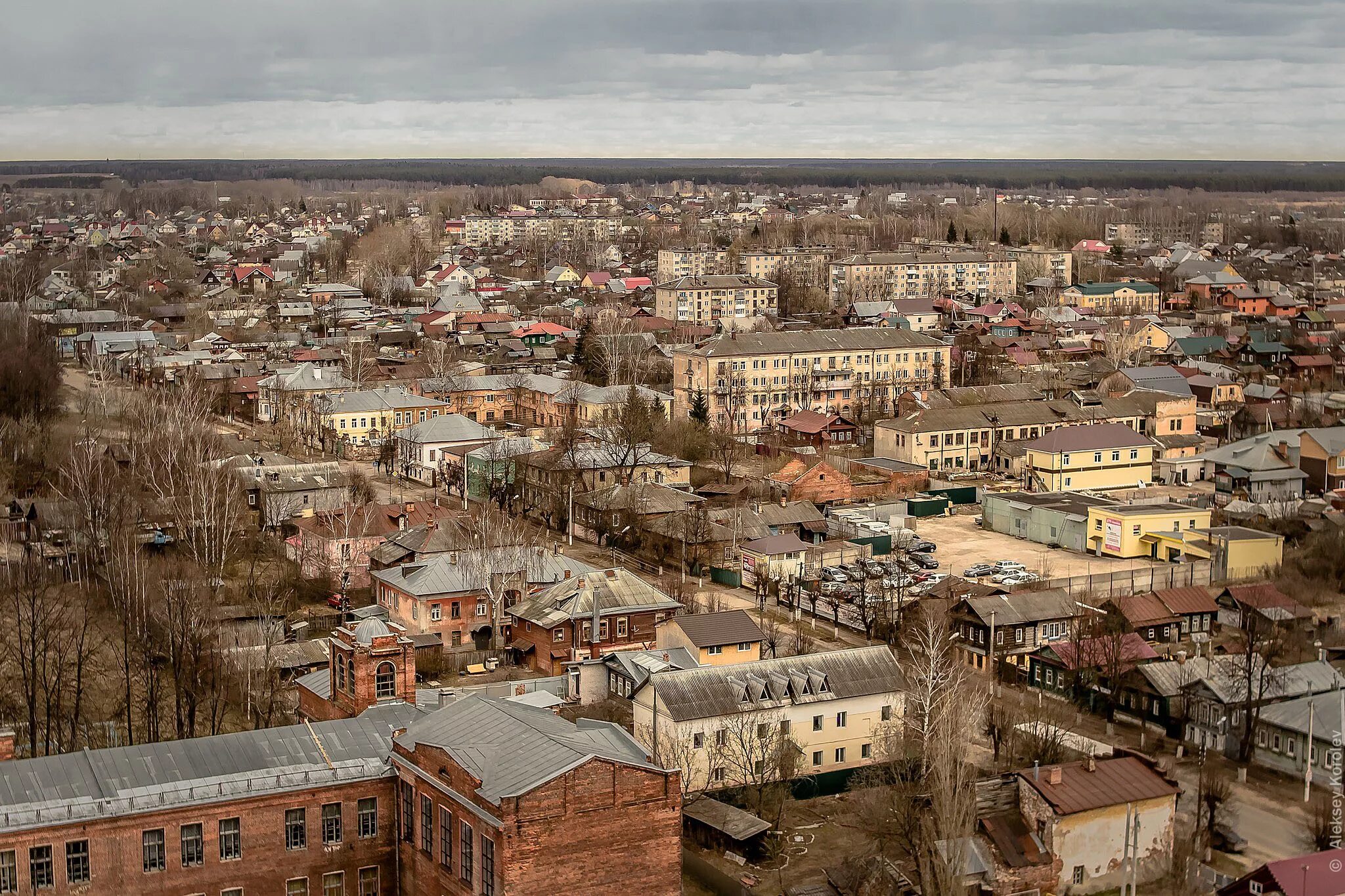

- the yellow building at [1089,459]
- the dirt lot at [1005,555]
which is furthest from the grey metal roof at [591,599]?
the yellow building at [1089,459]

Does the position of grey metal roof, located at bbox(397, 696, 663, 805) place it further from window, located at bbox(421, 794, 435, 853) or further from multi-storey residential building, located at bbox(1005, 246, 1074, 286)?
multi-storey residential building, located at bbox(1005, 246, 1074, 286)

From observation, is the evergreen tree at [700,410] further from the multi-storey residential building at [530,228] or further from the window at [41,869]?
the multi-storey residential building at [530,228]

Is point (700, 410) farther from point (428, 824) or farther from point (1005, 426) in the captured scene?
point (428, 824)

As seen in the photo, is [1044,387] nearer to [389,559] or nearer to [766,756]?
[389,559]

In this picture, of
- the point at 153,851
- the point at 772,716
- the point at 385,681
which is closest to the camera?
the point at 153,851

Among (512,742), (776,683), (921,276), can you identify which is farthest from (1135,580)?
(921,276)

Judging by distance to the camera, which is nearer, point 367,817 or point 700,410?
point 367,817
